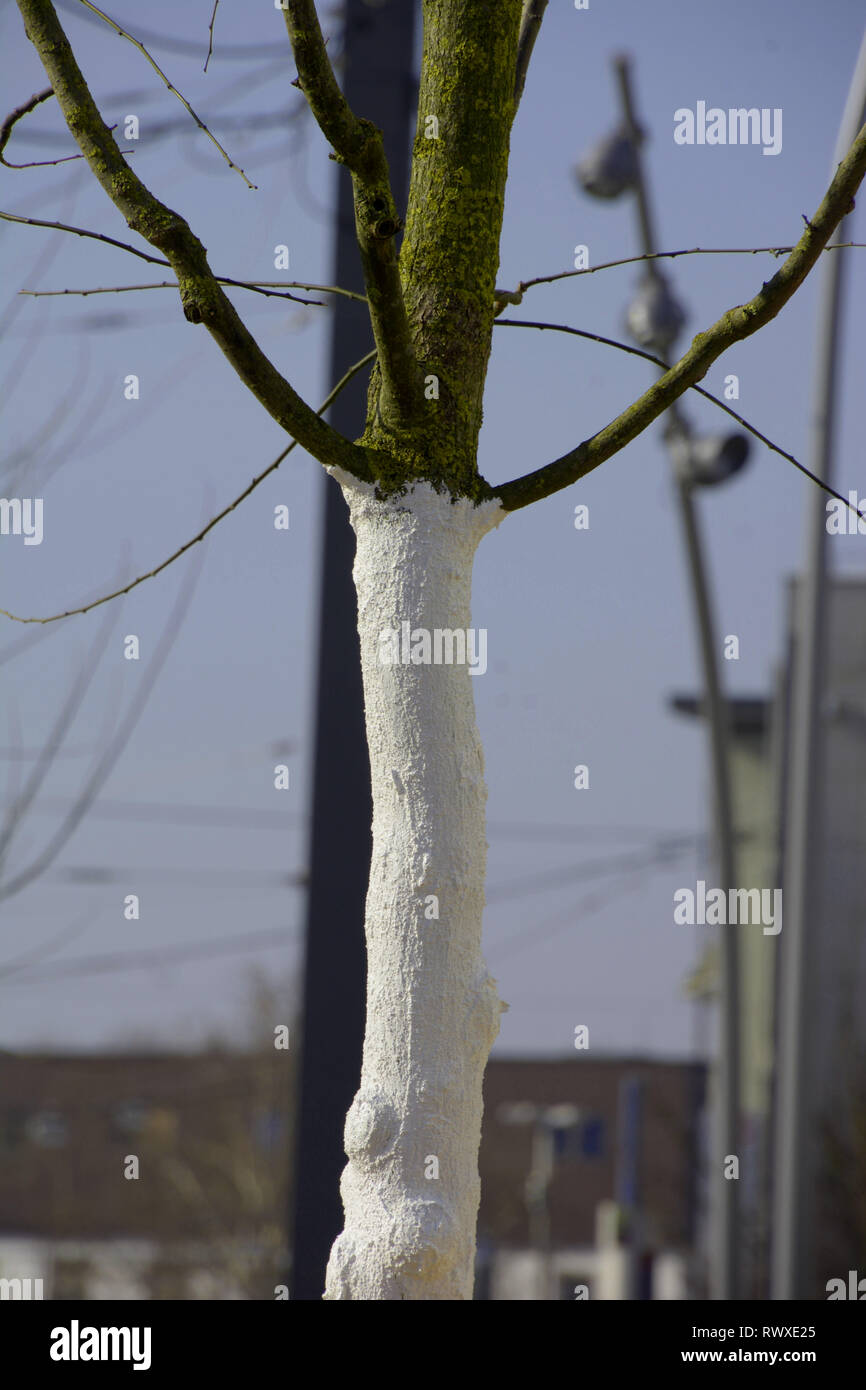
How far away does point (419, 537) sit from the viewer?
2.30m

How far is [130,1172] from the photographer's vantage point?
429cm

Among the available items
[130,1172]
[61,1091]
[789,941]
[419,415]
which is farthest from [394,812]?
[61,1091]

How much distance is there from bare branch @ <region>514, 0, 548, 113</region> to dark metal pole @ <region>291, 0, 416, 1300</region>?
4.86 ft

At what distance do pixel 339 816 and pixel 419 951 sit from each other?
237cm

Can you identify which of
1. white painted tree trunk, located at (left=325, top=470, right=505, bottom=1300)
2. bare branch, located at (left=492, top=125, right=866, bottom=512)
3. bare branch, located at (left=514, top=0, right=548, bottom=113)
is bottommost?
white painted tree trunk, located at (left=325, top=470, right=505, bottom=1300)

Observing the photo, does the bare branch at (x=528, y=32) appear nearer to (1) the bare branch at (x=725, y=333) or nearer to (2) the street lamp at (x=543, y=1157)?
(1) the bare branch at (x=725, y=333)

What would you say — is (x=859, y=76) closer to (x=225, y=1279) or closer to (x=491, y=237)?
(x=491, y=237)

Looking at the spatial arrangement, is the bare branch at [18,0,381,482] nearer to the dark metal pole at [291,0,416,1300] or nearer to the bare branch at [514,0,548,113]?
the bare branch at [514,0,548,113]

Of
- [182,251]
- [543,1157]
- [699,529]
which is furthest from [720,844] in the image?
[543,1157]

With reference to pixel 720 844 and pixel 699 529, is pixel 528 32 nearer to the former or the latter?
pixel 699 529

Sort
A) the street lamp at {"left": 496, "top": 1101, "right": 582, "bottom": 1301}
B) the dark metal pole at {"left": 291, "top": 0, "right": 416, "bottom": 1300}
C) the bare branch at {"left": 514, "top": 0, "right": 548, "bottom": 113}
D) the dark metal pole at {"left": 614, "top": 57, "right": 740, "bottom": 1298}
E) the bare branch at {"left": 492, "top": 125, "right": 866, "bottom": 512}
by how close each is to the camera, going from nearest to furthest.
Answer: the bare branch at {"left": 492, "top": 125, "right": 866, "bottom": 512}
the bare branch at {"left": 514, "top": 0, "right": 548, "bottom": 113}
the dark metal pole at {"left": 291, "top": 0, "right": 416, "bottom": 1300}
the dark metal pole at {"left": 614, "top": 57, "right": 740, "bottom": 1298}
the street lamp at {"left": 496, "top": 1101, "right": 582, "bottom": 1301}

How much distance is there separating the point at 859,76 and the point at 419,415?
16.4 ft

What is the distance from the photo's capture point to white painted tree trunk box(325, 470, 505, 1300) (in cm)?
214

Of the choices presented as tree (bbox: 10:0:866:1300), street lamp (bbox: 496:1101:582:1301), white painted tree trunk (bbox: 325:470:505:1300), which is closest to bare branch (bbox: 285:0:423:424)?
tree (bbox: 10:0:866:1300)
